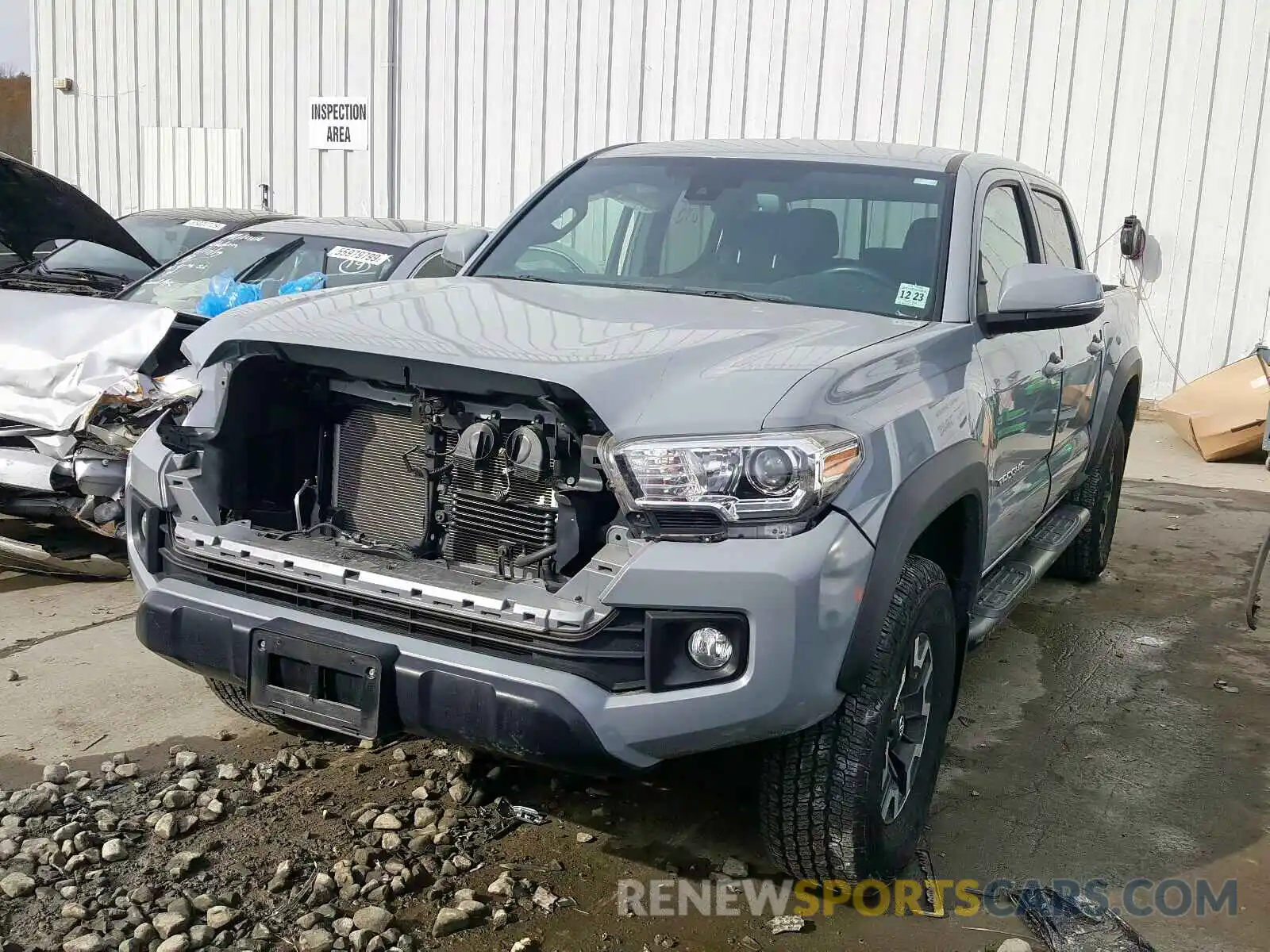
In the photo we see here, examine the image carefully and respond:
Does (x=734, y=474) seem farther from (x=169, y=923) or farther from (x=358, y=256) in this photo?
(x=358, y=256)

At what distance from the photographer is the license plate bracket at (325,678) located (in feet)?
8.50

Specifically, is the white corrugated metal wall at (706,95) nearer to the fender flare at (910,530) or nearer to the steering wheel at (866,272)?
the steering wheel at (866,272)

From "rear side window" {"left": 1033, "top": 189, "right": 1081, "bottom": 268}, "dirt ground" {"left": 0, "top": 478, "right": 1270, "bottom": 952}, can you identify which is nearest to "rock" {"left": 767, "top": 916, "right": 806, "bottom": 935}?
"dirt ground" {"left": 0, "top": 478, "right": 1270, "bottom": 952}

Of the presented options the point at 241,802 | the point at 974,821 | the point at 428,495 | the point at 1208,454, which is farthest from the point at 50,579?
the point at 1208,454

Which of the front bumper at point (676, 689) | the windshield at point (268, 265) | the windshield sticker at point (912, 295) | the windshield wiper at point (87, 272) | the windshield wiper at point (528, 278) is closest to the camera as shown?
the front bumper at point (676, 689)

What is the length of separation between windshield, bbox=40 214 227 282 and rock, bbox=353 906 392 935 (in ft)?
14.6

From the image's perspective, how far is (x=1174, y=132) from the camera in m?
10.6

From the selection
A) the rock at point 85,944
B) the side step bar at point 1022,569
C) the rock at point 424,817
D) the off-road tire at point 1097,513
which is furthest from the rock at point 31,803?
the off-road tire at point 1097,513

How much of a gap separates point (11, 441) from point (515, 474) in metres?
2.95

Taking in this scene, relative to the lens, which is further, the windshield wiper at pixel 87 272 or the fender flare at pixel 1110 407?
the windshield wiper at pixel 87 272

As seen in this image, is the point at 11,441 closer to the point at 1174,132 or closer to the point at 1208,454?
the point at 1208,454

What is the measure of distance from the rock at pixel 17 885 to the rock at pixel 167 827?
0.31 meters

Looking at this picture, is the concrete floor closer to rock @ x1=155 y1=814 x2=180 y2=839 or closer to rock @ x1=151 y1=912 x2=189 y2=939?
rock @ x1=155 y1=814 x2=180 y2=839

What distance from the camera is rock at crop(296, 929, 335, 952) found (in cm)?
259
